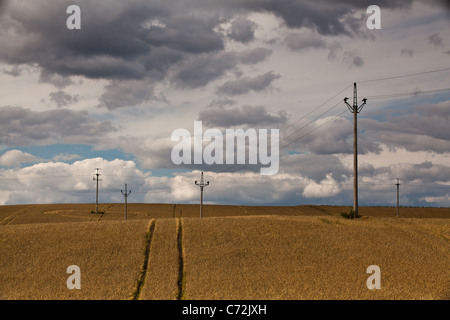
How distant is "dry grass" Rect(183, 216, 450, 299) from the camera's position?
2944 cm

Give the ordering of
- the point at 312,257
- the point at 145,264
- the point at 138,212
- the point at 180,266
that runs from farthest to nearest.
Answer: the point at 138,212
the point at 312,257
the point at 145,264
the point at 180,266

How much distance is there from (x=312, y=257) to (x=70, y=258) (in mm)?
21033

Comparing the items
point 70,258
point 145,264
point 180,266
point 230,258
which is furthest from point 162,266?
point 70,258

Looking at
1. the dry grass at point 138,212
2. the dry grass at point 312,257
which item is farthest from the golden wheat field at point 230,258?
the dry grass at point 138,212

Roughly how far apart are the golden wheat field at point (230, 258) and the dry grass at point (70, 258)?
0.28 ft

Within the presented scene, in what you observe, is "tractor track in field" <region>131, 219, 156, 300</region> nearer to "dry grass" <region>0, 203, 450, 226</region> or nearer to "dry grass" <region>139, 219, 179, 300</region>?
"dry grass" <region>139, 219, 179, 300</region>

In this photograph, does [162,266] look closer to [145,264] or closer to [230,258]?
[145,264]

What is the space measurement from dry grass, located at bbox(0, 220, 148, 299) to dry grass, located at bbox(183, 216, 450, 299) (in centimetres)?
513

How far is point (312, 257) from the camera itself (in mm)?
36656

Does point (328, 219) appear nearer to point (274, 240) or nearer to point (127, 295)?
point (274, 240)

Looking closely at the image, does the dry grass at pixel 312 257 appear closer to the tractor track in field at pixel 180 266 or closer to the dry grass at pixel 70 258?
the tractor track in field at pixel 180 266

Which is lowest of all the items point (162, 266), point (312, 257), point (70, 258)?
point (162, 266)
